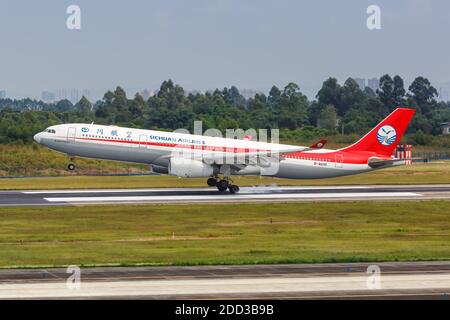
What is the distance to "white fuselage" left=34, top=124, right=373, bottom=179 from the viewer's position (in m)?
69.9

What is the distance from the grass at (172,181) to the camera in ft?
260

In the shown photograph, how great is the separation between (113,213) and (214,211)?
6.77m

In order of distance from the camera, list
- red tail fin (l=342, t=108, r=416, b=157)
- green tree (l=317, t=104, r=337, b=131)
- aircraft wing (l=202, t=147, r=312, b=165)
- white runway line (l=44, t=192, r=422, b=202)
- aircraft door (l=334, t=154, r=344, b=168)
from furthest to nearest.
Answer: green tree (l=317, t=104, r=337, b=131) < red tail fin (l=342, t=108, r=416, b=157) < aircraft door (l=334, t=154, r=344, b=168) < aircraft wing (l=202, t=147, r=312, b=165) < white runway line (l=44, t=192, r=422, b=202)

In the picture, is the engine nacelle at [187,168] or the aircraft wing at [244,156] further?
the aircraft wing at [244,156]

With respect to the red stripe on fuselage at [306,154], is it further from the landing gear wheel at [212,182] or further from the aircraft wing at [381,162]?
the landing gear wheel at [212,182]

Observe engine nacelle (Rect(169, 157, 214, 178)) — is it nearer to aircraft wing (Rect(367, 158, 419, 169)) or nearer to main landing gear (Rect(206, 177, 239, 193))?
main landing gear (Rect(206, 177, 239, 193))

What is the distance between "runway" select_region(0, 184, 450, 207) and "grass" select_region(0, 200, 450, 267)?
3.51 meters

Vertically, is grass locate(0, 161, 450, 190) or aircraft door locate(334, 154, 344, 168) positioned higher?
aircraft door locate(334, 154, 344, 168)

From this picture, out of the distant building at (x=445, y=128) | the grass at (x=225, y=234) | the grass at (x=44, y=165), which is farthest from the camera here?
the distant building at (x=445, y=128)

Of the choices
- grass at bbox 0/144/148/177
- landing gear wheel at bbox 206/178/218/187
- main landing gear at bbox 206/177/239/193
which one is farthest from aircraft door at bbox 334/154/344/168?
grass at bbox 0/144/148/177

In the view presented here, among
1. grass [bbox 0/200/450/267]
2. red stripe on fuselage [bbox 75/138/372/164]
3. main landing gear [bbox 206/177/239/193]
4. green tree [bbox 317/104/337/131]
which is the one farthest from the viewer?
green tree [bbox 317/104/337/131]

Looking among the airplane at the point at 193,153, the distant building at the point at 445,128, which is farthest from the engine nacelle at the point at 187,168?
the distant building at the point at 445,128

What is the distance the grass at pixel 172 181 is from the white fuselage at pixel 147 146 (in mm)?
7304
